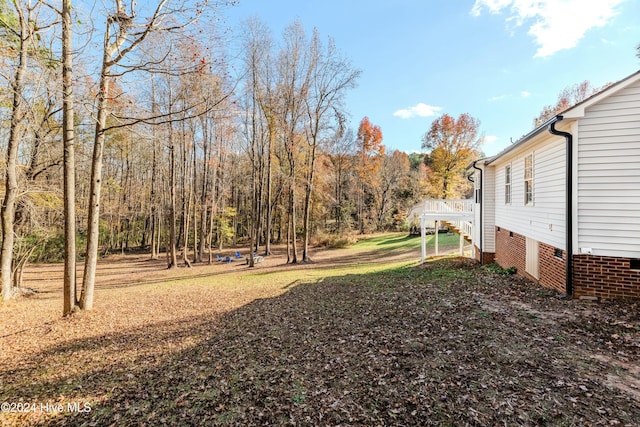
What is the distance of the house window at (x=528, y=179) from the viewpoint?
8.56 meters

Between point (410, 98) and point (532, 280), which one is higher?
point (410, 98)

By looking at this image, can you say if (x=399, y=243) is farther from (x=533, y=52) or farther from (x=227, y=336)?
(x=227, y=336)

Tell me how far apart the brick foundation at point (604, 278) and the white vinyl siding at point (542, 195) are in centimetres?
55

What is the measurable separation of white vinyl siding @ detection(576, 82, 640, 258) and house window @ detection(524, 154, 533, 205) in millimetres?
2574

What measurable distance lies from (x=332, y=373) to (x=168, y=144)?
8.31 meters

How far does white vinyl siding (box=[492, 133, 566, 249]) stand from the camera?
6.60m

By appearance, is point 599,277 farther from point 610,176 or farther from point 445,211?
point 445,211

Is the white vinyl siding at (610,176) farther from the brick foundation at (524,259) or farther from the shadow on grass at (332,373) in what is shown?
the shadow on grass at (332,373)

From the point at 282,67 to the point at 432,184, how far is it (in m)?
19.2

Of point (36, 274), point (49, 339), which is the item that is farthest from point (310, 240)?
point (49, 339)

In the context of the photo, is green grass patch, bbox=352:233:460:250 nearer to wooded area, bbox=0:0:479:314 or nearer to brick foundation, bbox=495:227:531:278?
wooded area, bbox=0:0:479:314

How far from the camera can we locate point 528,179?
866 centimetres

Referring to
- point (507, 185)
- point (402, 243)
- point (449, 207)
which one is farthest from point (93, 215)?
point (402, 243)

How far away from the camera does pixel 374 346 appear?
473 centimetres
